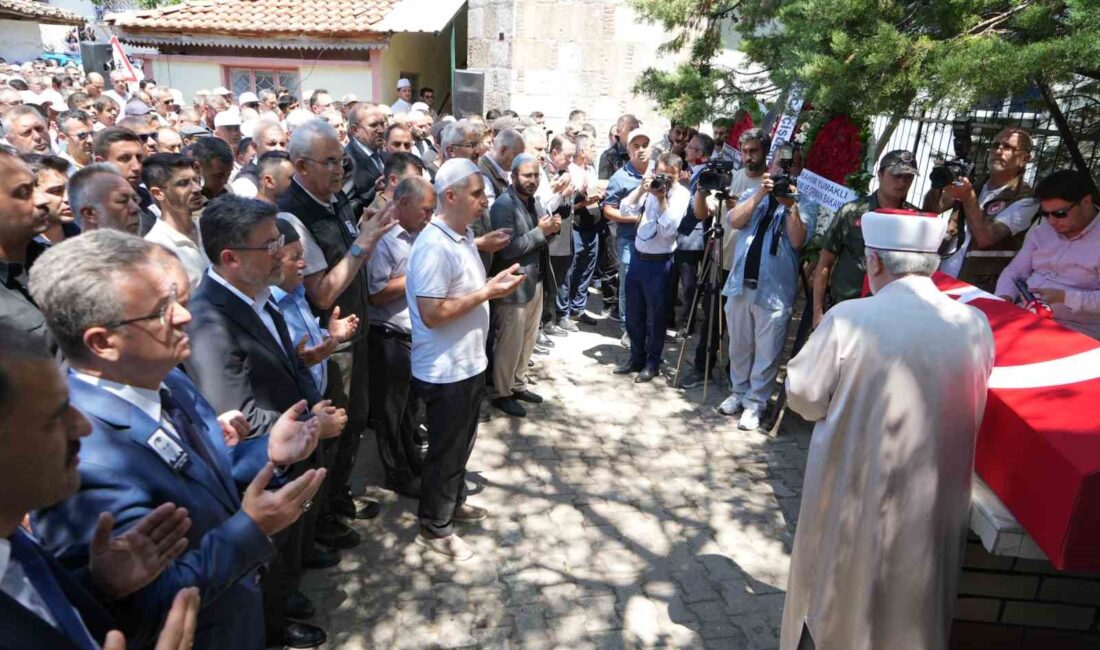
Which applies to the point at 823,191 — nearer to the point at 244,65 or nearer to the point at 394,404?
the point at 394,404

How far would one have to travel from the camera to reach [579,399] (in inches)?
246

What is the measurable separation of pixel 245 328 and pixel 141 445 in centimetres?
92

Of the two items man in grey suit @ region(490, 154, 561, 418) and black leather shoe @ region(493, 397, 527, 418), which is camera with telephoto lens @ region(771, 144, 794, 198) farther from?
black leather shoe @ region(493, 397, 527, 418)

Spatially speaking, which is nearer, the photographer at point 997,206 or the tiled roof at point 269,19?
the photographer at point 997,206

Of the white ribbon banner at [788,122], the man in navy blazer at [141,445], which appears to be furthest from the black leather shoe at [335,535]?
the white ribbon banner at [788,122]

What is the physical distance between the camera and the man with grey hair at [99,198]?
360 cm

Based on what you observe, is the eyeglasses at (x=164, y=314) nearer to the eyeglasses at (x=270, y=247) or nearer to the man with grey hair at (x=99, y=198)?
the eyeglasses at (x=270, y=247)

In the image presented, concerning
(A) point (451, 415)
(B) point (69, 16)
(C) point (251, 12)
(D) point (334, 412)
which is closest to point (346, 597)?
(A) point (451, 415)

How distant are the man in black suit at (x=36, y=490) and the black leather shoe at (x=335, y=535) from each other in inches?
101

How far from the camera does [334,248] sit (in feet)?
13.0

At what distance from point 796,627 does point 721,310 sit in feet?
12.1

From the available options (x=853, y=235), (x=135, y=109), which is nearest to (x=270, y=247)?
(x=853, y=235)

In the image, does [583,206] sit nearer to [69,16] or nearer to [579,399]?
[579,399]

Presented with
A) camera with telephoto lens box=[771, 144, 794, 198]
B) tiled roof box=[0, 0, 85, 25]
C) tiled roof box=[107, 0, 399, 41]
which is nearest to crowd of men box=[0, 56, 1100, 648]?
camera with telephoto lens box=[771, 144, 794, 198]
